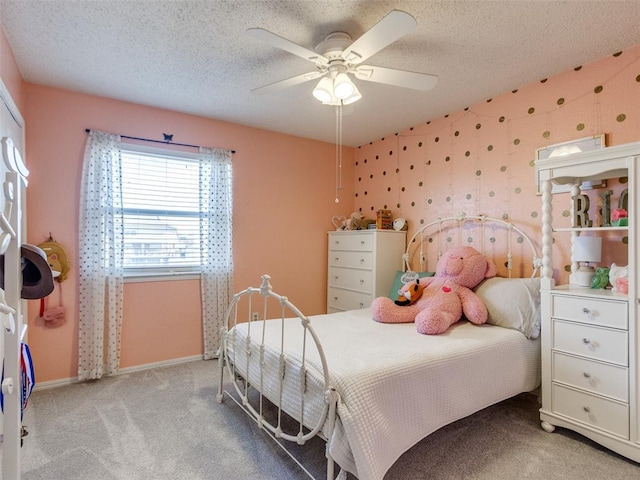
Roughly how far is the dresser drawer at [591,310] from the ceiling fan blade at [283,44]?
6.70 ft

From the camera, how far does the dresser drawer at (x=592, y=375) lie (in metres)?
1.84

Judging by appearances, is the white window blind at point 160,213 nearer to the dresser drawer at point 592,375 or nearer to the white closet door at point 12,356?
the white closet door at point 12,356

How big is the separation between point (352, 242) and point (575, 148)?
2.14 metres

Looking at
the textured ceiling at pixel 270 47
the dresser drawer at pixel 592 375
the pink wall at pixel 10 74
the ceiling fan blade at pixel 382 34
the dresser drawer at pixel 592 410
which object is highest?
the textured ceiling at pixel 270 47

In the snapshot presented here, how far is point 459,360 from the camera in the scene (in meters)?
1.89

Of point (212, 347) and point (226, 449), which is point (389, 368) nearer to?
point (226, 449)

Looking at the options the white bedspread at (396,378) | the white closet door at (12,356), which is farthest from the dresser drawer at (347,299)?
the white closet door at (12,356)

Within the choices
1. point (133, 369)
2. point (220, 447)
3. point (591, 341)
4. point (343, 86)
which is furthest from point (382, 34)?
point (133, 369)

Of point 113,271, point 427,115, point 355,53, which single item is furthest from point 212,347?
point 427,115

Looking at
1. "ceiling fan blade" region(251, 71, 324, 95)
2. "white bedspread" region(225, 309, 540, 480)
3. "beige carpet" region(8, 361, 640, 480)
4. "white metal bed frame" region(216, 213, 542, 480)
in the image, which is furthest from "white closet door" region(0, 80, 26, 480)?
"ceiling fan blade" region(251, 71, 324, 95)

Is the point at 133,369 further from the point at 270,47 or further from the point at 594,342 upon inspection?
the point at 594,342

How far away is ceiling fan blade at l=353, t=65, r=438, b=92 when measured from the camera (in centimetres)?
195

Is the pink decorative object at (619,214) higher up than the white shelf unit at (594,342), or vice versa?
the pink decorative object at (619,214)

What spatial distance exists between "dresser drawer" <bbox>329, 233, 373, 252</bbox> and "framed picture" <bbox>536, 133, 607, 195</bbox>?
1.58 meters
